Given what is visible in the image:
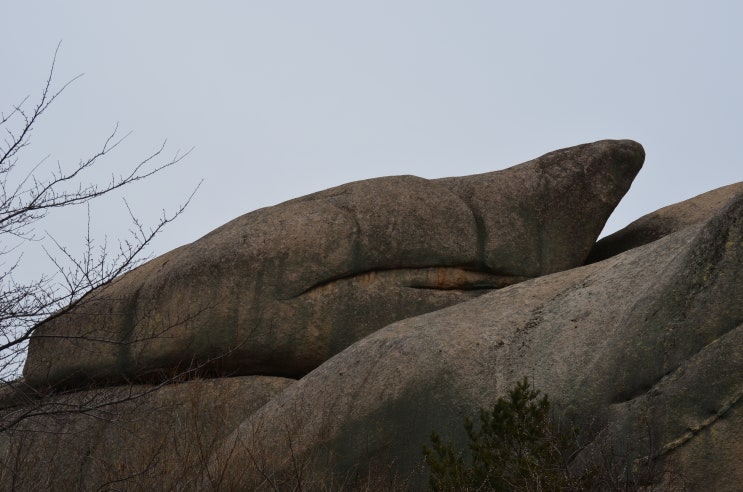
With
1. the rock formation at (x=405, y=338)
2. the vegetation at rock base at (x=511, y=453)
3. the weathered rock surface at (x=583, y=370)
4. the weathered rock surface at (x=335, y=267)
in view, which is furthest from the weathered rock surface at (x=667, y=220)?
the vegetation at rock base at (x=511, y=453)

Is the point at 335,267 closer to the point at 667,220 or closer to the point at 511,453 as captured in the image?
the point at 667,220

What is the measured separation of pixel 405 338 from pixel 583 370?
→ 6.07 feet

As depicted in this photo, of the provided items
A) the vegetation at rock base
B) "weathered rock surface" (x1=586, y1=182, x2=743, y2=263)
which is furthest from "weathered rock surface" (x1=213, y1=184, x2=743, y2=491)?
"weathered rock surface" (x1=586, y1=182, x2=743, y2=263)

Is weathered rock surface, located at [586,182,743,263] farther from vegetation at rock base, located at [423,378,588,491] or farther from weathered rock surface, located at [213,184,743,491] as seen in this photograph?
vegetation at rock base, located at [423,378,588,491]

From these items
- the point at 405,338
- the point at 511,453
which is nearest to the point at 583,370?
the point at 511,453

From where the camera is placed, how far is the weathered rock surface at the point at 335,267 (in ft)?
42.3

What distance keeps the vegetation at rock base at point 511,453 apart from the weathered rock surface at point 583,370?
1.18ft

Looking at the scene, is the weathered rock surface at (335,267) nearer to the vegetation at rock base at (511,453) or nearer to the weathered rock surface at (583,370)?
the weathered rock surface at (583,370)

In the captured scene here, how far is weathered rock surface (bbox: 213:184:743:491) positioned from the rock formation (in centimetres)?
2

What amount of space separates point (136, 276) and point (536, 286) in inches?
253

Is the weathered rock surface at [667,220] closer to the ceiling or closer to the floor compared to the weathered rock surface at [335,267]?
closer to the floor

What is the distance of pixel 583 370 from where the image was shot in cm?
827

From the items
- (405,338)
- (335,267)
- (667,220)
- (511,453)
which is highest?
(335,267)

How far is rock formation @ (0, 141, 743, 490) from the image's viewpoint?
22.9 ft
